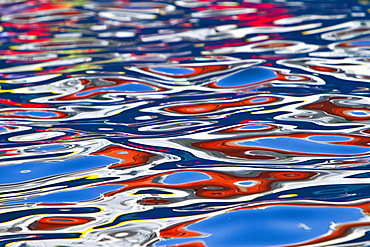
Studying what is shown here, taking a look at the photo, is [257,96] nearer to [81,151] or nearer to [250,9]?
[81,151]

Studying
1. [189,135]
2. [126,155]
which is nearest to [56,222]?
[126,155]

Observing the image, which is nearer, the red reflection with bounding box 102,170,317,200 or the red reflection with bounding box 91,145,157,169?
the red reflection with bounding box 102,170,317,200

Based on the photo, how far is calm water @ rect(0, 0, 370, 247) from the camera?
1435mm

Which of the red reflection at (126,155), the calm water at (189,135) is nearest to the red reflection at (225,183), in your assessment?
the calm water at (189,135)

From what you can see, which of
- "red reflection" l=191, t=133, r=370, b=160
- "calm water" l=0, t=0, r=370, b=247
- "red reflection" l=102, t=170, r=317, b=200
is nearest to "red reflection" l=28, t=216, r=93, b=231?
"calm water" l=0, t=0, r=370, b=247

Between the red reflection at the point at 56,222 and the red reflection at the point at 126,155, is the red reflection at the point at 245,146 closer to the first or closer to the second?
the red reflection at the point at 126,155

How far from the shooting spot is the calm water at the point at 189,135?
1435 millimetres

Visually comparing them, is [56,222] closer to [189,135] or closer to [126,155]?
[126,155]

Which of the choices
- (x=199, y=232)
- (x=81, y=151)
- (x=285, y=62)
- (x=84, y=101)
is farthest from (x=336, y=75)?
(x=199, y=232)

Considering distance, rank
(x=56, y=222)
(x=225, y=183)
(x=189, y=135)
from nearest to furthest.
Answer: (x=56, y=222) < (x=225, y=183) < (x=189, y=135)

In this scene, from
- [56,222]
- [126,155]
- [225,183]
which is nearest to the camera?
[56,222]

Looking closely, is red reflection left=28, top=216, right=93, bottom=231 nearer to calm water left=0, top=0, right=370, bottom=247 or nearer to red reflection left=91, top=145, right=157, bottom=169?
calm water left=0, top=0, right=370, bottom=247

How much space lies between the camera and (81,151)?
1991 millimetres

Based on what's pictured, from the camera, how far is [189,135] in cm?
210
